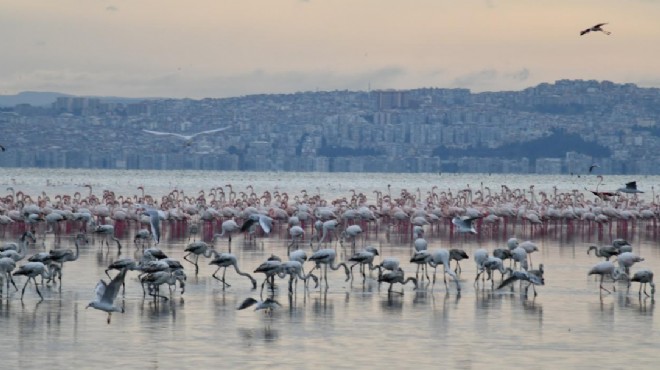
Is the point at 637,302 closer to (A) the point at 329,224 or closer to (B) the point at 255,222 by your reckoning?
(B) the point at 255,222

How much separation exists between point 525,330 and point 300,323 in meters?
2.78

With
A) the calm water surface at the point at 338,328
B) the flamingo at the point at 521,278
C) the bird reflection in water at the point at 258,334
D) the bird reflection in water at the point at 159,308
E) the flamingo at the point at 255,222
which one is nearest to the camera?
the calm water surface at the point at 338,328

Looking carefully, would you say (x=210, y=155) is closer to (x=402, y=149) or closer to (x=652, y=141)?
(x=402, y=149)

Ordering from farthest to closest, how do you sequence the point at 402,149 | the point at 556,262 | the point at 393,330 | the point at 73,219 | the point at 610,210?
the point at 402,149
the point at 610,210
the point at 73,219
the point at 556,262
the point at 393,330

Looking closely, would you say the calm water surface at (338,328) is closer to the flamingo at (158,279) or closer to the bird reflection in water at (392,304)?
the bird reflection in water at (392,304)

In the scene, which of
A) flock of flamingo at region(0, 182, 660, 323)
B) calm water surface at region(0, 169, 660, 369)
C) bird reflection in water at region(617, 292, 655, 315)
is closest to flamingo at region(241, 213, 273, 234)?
flock of flamingo at region(0, 182, 660, 323)

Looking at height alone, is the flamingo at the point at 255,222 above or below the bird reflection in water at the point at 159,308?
above

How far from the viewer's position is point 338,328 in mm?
17219

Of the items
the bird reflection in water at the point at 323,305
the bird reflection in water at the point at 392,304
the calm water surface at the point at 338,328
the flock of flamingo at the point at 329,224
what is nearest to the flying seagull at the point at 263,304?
the calm water surface at the point at 338,328

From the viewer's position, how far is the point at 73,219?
112 feet

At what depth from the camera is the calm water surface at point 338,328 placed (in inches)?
587

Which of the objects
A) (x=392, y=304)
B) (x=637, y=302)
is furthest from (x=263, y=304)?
(x=637, y=302)

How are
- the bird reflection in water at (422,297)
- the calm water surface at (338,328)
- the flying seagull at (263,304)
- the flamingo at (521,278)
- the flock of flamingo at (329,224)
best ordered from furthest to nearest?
the flock of flamingo at (329,224), the bird reflection in water at (422,297), the flamingo at (521,278), the flying seagull at (263,304), the calm water surface at (338,328)

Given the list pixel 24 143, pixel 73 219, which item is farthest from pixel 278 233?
pixel 24 143
